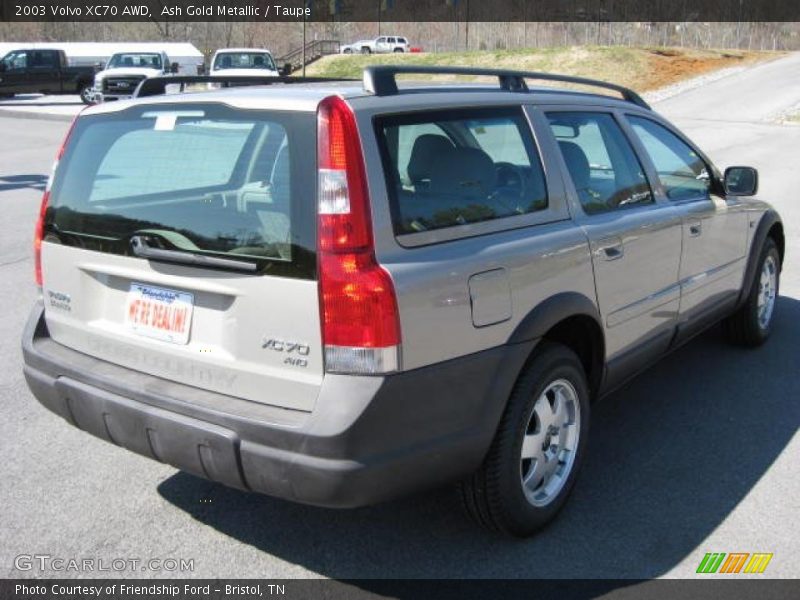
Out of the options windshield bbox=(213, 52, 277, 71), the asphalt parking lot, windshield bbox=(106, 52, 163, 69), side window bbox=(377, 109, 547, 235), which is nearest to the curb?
windshield bbox=(106, 52, 163, 69)

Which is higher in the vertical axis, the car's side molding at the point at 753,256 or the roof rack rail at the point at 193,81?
the roof rack rail at the point at 193,81

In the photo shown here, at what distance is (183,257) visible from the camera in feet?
9.36

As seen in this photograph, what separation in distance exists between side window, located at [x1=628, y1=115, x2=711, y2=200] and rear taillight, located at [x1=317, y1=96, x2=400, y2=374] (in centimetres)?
223

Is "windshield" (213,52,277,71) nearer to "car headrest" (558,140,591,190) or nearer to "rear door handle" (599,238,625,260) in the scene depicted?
"car headrest" (558,140,591,190)

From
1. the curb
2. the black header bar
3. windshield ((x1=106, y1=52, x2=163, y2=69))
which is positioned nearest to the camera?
the curb

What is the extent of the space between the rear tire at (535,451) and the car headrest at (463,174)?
0.67 metres

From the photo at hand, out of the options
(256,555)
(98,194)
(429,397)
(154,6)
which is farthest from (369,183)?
(154,6)

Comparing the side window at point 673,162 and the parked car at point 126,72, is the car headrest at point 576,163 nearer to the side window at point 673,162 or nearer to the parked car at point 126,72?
the side window at point 673,162

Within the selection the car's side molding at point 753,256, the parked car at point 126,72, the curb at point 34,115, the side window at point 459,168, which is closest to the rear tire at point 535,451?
the side window at point 459,168

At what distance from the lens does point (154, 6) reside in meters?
61.7

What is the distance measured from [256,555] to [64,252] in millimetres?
1418

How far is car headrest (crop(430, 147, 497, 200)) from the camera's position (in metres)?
3.04

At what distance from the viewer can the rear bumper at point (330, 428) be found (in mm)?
2588

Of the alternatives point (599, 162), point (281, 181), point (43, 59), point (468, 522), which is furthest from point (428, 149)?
point (43, 59)
